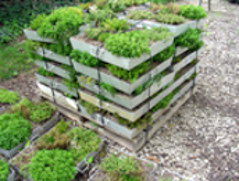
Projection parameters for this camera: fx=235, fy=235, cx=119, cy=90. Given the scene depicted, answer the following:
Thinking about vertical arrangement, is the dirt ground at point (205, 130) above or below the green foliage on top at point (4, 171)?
A: below

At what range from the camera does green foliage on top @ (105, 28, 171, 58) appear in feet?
10.9

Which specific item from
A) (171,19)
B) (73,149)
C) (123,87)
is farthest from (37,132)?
(171,19)

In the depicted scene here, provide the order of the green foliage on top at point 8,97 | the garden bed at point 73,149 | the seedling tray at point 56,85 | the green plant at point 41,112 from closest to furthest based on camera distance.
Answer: the garden bed at point 73,149, the seedling tray at point 56,85, the green plant at point 41,112, the green foliage on top at point 8,97

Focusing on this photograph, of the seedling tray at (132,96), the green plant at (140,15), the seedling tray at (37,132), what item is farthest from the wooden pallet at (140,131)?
the green plant at (140,15)

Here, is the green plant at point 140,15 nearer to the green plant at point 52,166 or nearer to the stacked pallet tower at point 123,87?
the stacked pallet tower at point 123,87

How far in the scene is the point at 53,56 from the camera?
15.2 ft

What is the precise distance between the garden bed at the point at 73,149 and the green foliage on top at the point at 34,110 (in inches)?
20.1

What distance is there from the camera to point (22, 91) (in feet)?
20.0

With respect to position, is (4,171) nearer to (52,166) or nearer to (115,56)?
(52,166)

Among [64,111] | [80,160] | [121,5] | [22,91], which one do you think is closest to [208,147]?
[80,160]

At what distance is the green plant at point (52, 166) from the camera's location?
348 centimetres

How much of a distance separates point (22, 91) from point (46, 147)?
2.56 meters

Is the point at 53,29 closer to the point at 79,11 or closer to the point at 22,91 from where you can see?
the point at 79,11

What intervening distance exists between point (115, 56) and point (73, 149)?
184cm
